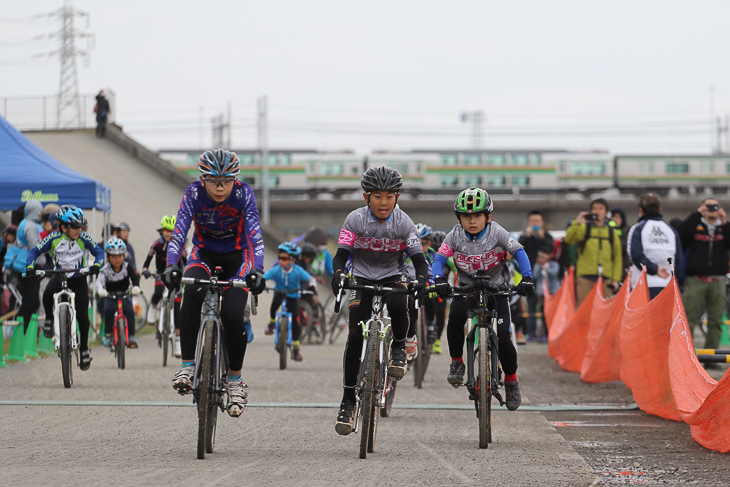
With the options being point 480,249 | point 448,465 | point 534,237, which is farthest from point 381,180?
point 534,237

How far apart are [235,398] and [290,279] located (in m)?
7.67

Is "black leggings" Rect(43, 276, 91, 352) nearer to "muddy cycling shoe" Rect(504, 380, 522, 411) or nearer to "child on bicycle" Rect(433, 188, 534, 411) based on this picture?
"child on bicycle" Rect(433, 188, 534, 411)

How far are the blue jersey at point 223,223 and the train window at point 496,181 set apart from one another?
63.8m

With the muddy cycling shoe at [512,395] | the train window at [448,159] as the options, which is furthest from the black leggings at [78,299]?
the train window at [448,159]

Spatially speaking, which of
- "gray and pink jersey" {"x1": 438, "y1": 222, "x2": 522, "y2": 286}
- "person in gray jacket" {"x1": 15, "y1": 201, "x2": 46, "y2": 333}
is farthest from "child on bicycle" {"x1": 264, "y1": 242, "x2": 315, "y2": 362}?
"gray and pink jersey" {"x1": 438, "y1": 222, "x2": 522, "y2": 286}

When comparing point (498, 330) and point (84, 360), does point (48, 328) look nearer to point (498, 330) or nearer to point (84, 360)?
point (84, 360)

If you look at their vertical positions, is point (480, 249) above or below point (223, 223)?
below

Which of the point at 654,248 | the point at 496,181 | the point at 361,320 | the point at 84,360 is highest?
the point at 496,181

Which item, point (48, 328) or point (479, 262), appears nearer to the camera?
point (479, 262)

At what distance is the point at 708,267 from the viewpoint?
504 inches

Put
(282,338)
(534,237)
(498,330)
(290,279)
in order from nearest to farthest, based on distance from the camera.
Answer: (498,330) → (282,338) → (290,279) → (534,237)

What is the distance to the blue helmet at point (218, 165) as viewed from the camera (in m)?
6.91

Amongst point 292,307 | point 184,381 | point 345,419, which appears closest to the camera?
point 184,381

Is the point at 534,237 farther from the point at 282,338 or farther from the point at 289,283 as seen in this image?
the point at 282,338
